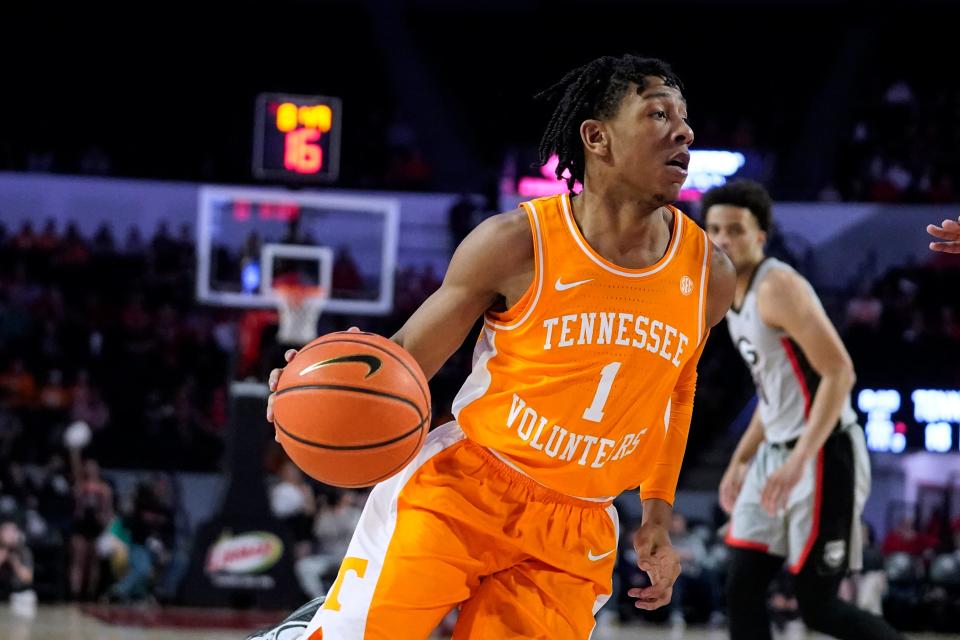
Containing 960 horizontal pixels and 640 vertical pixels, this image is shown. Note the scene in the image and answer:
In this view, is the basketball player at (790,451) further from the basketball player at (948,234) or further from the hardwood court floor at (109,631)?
the hardwood court floor at (109,631)

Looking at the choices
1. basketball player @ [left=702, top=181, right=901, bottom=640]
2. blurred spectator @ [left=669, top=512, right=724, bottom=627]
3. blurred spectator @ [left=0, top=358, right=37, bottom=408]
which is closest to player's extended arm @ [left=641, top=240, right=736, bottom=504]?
basketball player @ [left=702, top=181, right=901, bottom=640]

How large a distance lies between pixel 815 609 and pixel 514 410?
197 cm

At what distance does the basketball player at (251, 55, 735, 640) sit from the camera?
282 cm

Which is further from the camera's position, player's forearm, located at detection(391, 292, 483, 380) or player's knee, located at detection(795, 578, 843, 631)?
player's knee, located at detection(795, 578, 843, 631)

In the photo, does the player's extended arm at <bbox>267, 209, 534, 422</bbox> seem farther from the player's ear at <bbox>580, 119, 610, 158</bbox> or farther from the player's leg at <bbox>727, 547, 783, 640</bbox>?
the player's leg at <bbox>727, 547, 783, 640</bbox>

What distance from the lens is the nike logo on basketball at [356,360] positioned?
2.70m

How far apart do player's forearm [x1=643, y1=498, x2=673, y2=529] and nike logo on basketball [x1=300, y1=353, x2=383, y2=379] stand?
0.85 m

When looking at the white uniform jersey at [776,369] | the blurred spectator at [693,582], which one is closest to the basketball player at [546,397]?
the white uniform jersey at [776,369]

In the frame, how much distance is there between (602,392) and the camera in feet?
9.38

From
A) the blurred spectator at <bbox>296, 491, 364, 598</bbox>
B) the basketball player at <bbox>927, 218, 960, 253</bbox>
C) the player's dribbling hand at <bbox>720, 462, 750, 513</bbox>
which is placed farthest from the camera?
the blurred spectator at <bbox>296, 491, 364, 598</bbox>

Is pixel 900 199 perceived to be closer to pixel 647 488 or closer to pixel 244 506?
pixel 244 506

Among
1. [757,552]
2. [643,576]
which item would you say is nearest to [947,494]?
[643,576]

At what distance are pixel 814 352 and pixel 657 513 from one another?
1454 millimetres

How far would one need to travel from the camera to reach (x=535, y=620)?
281 centimetres
